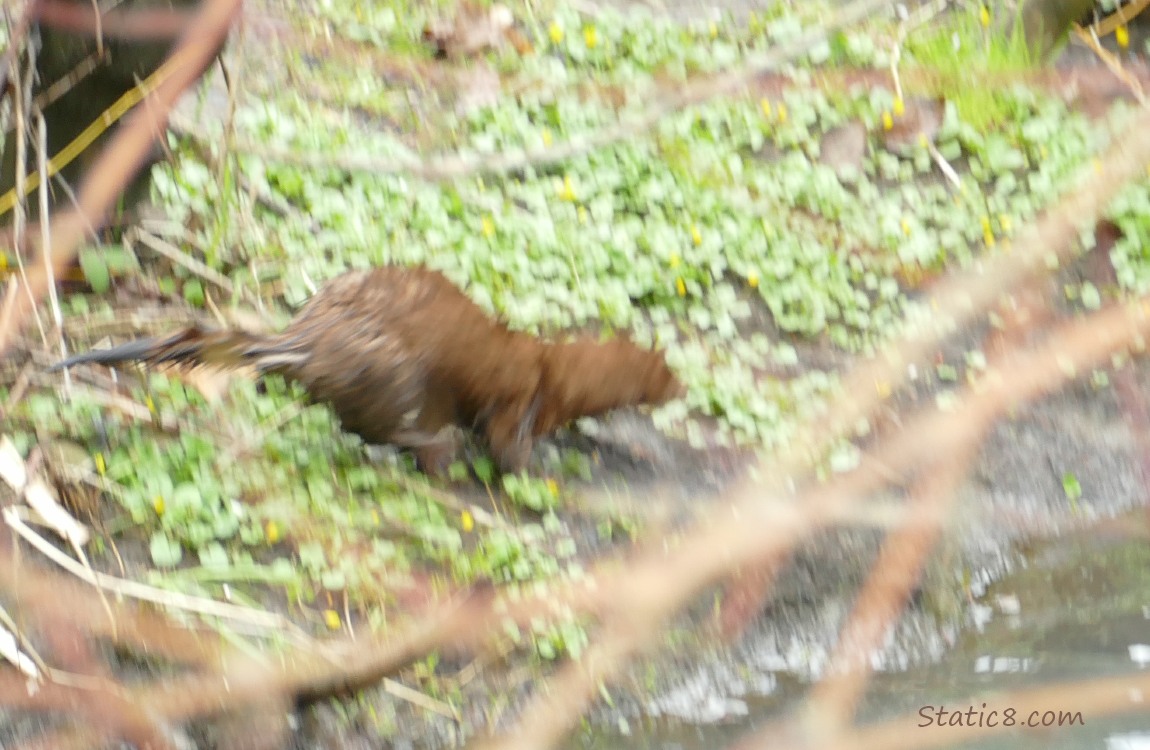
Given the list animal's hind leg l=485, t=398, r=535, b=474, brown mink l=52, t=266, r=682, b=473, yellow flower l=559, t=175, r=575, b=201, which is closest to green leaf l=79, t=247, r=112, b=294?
brown mink l=52, t=266, r=682, b=473

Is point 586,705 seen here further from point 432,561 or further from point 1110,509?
point 1110,509

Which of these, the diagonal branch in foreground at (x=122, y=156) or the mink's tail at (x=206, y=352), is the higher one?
the diagonal branch in foreground at (x=122, y=156)

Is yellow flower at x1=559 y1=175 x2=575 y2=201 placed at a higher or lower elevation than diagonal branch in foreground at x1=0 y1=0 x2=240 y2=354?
lower

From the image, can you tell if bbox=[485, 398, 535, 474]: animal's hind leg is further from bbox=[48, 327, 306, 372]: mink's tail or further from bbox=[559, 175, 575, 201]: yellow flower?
bbox=[559, 175, 575, 201]: yellow flower

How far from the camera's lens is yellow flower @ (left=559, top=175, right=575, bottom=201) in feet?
13.4

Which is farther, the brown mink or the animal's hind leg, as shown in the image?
the animal's hind leg

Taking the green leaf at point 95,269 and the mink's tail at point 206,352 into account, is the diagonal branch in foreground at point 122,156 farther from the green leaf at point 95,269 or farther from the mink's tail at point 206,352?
the mink's tail at point 206,352

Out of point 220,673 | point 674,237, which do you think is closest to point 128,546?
point 220,673

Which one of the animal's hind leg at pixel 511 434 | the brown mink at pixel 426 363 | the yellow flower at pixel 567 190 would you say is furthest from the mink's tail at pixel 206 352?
the yellow flower at pixel 567 190

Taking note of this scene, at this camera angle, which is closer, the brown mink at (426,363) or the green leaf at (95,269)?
the brown mink at (426,363)

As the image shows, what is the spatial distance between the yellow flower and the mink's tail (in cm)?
178

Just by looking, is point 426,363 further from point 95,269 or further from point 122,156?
point 95,269

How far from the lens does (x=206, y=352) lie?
2451 millimetres

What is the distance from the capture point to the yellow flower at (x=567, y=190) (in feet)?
13.4
